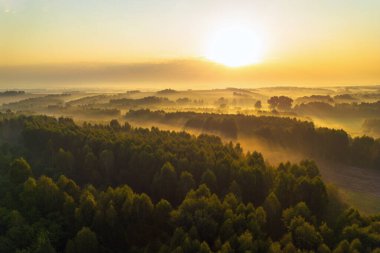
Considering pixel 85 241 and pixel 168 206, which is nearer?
pixel 85 241

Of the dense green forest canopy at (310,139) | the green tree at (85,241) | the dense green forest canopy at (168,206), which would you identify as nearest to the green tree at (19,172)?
the dense green forest canopy at (168,206)

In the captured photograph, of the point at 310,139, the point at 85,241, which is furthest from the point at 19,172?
the point at 310,139

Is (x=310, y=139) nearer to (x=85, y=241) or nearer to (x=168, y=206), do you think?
(x=168, y=206)

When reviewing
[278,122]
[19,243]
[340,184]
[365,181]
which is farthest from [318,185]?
[278,122]

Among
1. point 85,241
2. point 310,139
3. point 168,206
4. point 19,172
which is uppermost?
point 310,139

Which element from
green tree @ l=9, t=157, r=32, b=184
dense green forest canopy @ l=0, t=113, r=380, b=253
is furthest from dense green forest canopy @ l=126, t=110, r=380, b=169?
green tree @ l=9, t=157, r=32, b=184

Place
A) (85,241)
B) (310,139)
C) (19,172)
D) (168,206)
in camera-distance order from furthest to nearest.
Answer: (310,139) < (19,172) < (168,206) < (85,241)

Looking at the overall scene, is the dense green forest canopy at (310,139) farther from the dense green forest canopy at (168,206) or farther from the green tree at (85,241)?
the green tree at (85,241)

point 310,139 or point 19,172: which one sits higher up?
point 310,139

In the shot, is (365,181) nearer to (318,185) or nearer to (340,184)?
(340,184)

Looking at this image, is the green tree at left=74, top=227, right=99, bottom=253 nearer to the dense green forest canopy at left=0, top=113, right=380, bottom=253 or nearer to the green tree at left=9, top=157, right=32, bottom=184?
the dense green forest canopy at left=0, top=113, right=380, bottom=253
